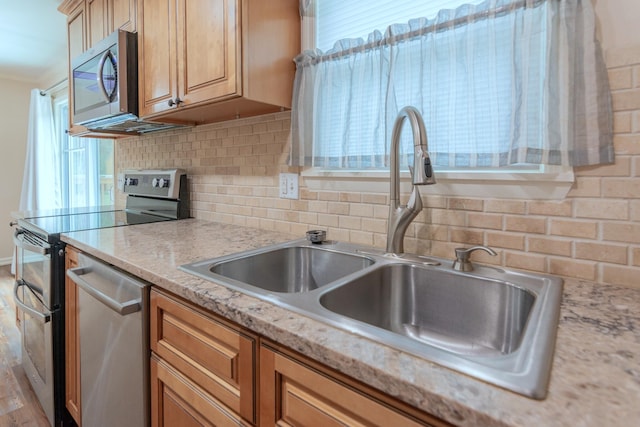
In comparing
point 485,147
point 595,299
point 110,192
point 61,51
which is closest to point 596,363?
point 595,299

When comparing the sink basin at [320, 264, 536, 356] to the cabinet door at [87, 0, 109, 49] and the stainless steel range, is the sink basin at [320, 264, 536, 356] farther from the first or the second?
the cabinet door at [87, 0, 109, 49]

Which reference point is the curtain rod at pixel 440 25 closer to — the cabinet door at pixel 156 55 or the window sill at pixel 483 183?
the window sill at pixel 483 183

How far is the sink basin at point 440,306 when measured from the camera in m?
0.87

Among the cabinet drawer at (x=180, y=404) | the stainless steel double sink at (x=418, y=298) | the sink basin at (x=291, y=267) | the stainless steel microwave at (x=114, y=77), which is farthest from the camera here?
the stainless steel microwave at (x=114, y=77)

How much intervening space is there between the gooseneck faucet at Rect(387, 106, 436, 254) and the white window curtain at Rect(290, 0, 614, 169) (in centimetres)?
12

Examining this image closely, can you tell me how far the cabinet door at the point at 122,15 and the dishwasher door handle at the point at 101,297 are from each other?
1282 millimetres

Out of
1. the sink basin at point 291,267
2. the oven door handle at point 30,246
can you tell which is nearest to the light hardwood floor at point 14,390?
the oven door handle at point 30,246

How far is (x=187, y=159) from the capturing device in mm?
2174

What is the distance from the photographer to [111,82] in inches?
72.3

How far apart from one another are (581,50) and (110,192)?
11.5ft

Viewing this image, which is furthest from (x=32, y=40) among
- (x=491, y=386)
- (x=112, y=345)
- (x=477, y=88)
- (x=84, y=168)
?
(x=491, y=386)

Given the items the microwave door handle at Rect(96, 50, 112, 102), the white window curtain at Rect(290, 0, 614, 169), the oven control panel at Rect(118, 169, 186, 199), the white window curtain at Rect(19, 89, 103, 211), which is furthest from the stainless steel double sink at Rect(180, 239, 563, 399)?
the white window curtain at Rect(19, 89, 103, 211)

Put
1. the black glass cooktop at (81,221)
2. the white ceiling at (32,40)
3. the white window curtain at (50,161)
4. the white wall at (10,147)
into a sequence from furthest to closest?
the white wall at (10,147), the white window curtain at (50,161), the white ceiling at (32,40), the black glass cooktop at (81,221)

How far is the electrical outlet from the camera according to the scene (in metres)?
1.57
